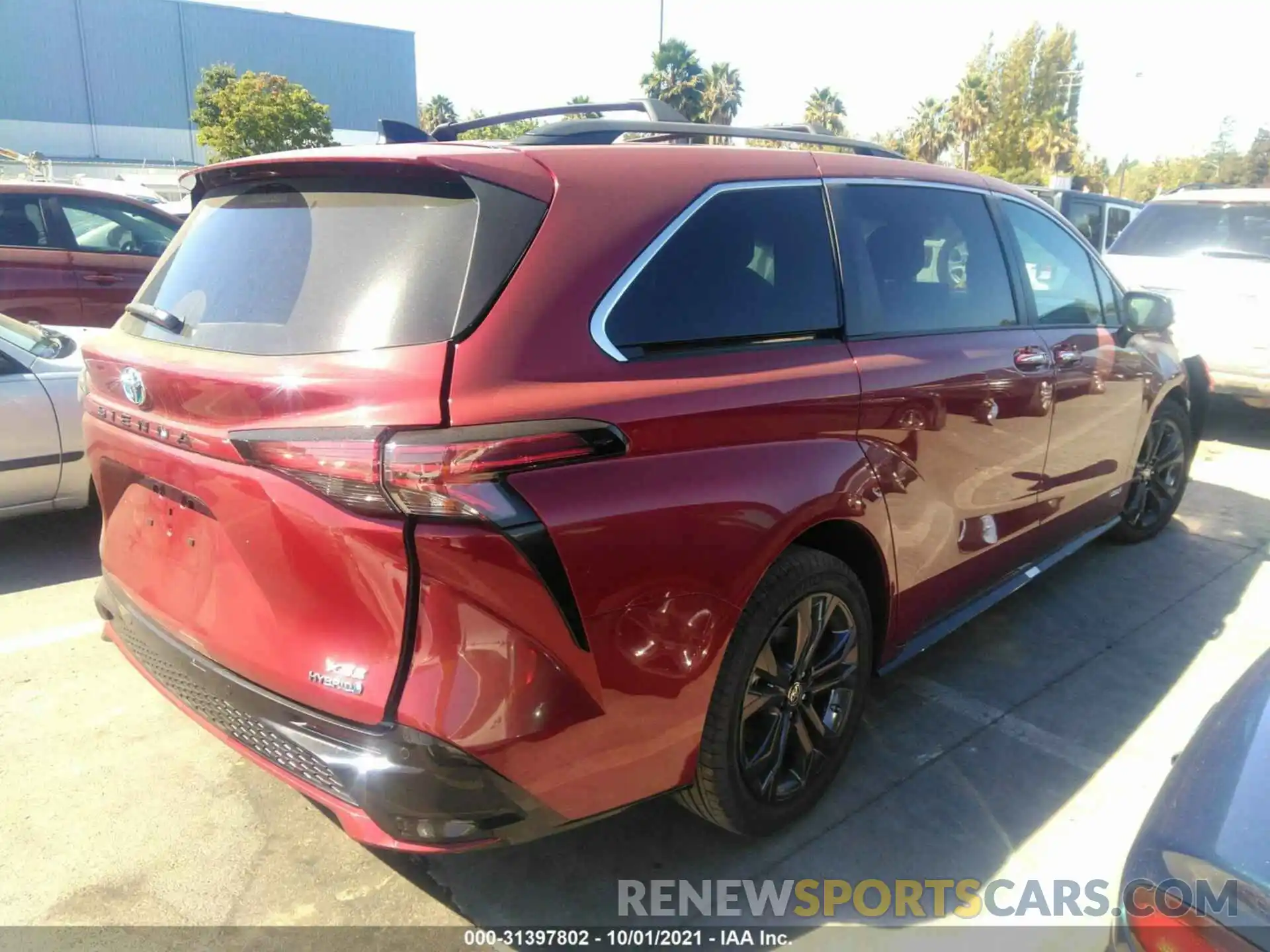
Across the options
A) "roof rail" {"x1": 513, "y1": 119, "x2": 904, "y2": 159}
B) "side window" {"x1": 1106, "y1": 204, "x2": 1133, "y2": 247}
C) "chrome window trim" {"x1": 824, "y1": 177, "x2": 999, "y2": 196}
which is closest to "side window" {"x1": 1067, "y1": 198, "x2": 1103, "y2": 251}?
"side window" {"x1": 1106, "y1": 204, "x2": 1133, "y2": 247}

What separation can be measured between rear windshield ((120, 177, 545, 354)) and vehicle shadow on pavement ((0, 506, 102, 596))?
2.55 m

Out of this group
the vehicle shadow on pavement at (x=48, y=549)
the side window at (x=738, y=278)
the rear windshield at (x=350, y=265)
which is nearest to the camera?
the rear windshield at (x=350, y=265)

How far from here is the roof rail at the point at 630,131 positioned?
8.26ft

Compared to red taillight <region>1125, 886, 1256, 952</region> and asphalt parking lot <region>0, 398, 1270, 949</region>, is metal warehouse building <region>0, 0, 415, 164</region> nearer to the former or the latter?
asphalt parking lot <region>0, 398, 1270, 949</region>

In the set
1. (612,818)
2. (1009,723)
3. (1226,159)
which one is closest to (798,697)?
(612,818)

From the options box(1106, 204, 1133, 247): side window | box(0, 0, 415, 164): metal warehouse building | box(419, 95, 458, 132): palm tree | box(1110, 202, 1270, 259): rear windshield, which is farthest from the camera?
box(419, 95, 458, 132): palm tree

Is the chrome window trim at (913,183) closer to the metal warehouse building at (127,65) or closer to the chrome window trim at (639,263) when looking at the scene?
the chrome window trim at (639,263)

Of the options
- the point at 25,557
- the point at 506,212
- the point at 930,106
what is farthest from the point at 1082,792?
the point at 930,106

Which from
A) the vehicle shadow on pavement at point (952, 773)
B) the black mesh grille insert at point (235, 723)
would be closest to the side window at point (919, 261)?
the vehicle shadow on pavement at point (952, 773)

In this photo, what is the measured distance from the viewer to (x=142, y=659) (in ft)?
7.92

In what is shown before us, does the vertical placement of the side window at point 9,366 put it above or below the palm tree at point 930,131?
below

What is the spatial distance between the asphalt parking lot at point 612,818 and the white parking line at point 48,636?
0.01 metres

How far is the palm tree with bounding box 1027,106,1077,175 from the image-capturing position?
52.3m

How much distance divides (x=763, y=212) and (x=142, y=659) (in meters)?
2.06
